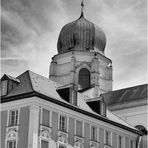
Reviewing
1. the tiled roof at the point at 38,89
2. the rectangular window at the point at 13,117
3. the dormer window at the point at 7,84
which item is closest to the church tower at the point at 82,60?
the tiled roof at the point at 38,89

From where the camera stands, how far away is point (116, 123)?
126 ft

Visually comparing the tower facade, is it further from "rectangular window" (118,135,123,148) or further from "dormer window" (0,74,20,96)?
"dormer window" (0,74,20,96)

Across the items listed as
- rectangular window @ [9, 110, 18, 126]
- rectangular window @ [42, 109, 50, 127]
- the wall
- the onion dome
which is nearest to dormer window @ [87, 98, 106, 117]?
rectangular window @ [42, 109, 50, 127]

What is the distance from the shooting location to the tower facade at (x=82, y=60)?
6184 cm

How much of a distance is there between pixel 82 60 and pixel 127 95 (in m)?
11.3

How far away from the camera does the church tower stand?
203 ft

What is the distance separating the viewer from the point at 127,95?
54094mm

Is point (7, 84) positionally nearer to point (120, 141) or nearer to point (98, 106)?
point (98, 106)

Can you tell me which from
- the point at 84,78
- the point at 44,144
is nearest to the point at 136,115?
the point at 84,78

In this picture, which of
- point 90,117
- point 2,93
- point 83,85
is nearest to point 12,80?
point 2,93

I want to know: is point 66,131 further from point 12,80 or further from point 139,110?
point 139,110

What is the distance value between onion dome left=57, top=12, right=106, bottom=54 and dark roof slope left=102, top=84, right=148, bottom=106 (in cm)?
957

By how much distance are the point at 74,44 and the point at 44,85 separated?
2917 centimetres

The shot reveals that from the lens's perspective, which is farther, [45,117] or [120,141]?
[120,141]
